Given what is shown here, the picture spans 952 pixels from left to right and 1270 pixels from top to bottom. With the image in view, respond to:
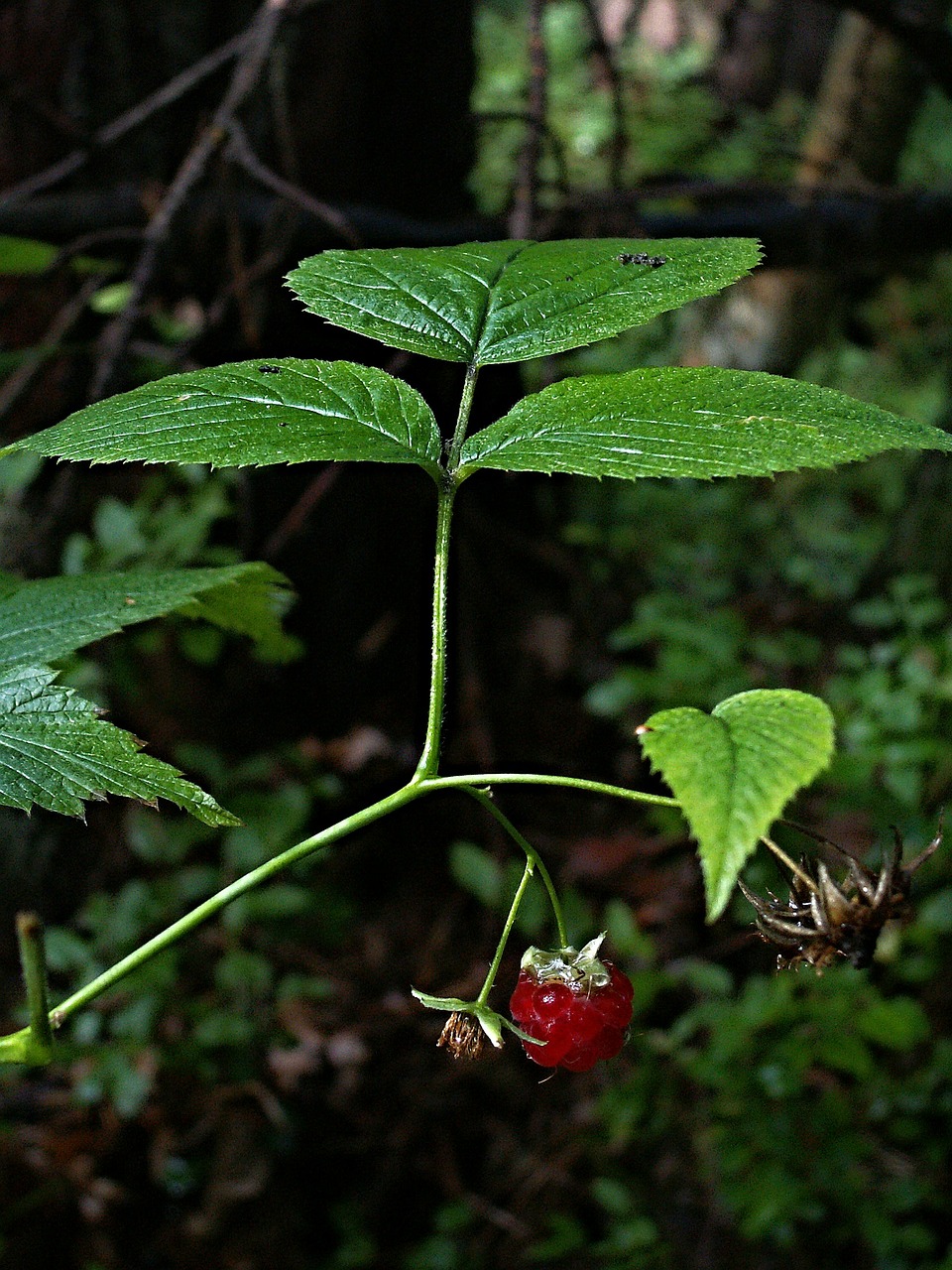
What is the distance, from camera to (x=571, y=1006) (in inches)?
22.8

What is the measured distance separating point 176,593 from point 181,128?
1.53 meters

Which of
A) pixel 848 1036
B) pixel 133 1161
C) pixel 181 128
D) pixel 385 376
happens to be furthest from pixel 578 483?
pixel 385 376

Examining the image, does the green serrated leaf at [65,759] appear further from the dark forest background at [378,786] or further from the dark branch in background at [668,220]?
the dark branch in background at [668,220]

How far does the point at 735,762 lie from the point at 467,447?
0.72ft

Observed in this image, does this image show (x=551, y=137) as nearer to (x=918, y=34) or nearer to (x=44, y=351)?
(x=44, y=351)

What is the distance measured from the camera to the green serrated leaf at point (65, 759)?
57cm

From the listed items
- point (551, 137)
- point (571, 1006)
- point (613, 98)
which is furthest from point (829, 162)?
point (571, 1006)

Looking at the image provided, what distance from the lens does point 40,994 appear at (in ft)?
1.43

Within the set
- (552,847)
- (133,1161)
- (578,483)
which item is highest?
(578,483)

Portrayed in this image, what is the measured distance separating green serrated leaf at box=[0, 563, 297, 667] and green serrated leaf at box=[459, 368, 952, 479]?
214 mm

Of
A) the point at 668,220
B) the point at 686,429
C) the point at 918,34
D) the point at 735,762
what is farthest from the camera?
the point at 918,34

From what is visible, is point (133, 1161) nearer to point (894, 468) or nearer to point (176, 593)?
point (176, 593)

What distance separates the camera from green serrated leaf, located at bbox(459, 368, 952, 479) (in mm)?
491

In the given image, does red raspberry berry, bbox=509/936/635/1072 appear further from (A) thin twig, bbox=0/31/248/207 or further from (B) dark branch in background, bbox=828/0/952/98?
(B) dark branch in background, bbox=828/0/952/98
